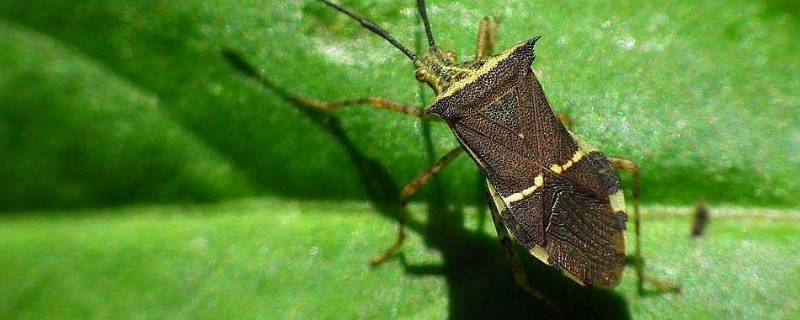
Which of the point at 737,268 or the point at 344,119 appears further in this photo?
the point at 344,119

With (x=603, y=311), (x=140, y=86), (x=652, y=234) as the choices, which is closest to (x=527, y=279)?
(x=603, y=311)

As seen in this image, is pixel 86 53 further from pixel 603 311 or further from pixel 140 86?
pixel 603 311

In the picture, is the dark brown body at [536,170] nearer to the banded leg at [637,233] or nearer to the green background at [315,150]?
the banded leg at [637,233]

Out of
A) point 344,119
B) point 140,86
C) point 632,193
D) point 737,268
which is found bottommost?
point 737,268

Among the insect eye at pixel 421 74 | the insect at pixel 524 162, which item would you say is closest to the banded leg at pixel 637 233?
the insect at pixel 524 162

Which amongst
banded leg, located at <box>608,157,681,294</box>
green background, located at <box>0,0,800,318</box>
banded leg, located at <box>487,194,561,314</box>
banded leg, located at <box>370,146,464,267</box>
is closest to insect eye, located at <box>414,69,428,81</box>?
green background, located at <box>0,0,800,318</box>

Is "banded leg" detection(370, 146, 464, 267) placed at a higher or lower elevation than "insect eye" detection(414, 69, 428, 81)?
lower

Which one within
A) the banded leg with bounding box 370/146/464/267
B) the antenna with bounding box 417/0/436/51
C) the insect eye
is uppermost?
the antenna with bounding box 417/0/436/51

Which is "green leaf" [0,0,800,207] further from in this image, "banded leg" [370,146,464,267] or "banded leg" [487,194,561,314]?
"banded leg" [487,194,561,314]
